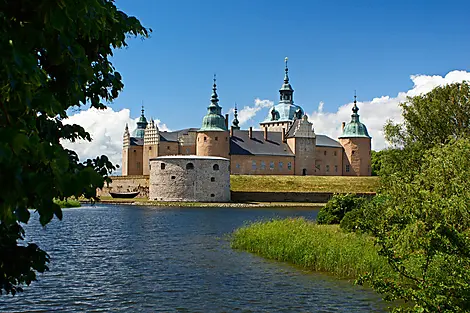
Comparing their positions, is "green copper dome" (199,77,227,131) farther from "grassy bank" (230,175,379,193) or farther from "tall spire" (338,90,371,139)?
"tall spire" (338,90,371,139)

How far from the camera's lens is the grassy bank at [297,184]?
5606 centimetres

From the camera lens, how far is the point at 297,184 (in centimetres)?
5747

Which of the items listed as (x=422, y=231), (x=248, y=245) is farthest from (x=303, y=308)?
(x=248, y=245)

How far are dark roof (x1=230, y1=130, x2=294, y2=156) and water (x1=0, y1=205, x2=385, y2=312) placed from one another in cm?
4560

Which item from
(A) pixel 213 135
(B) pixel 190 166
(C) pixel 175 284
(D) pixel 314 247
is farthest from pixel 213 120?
(C) pixel 175 284

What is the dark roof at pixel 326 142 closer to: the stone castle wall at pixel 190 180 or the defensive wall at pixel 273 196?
the defensive wall at pixel 273 196

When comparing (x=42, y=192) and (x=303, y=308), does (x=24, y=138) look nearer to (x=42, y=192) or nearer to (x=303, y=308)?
(x=42, y=192)

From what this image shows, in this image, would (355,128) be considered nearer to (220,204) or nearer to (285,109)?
(285,109)

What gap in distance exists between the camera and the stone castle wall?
5125cm

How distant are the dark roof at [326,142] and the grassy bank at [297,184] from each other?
475 inches

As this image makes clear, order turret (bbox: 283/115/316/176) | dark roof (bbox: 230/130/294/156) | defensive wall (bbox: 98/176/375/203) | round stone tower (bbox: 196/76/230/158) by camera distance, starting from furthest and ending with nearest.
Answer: turret (bbox: 283/115/316/176)
dark roof (bbox: 230/130/294/156)
round stone tower (bbox: 196/76/230/158)
defensive wall (bbox: 98/176/375/203)

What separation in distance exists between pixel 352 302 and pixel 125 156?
61.9 meters

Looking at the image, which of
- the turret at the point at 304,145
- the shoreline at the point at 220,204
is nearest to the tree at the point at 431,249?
the shoreline at the point at 220,204

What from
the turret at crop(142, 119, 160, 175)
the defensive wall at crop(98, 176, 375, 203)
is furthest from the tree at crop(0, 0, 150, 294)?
the turret at crop(142, 119, 160, 175)
